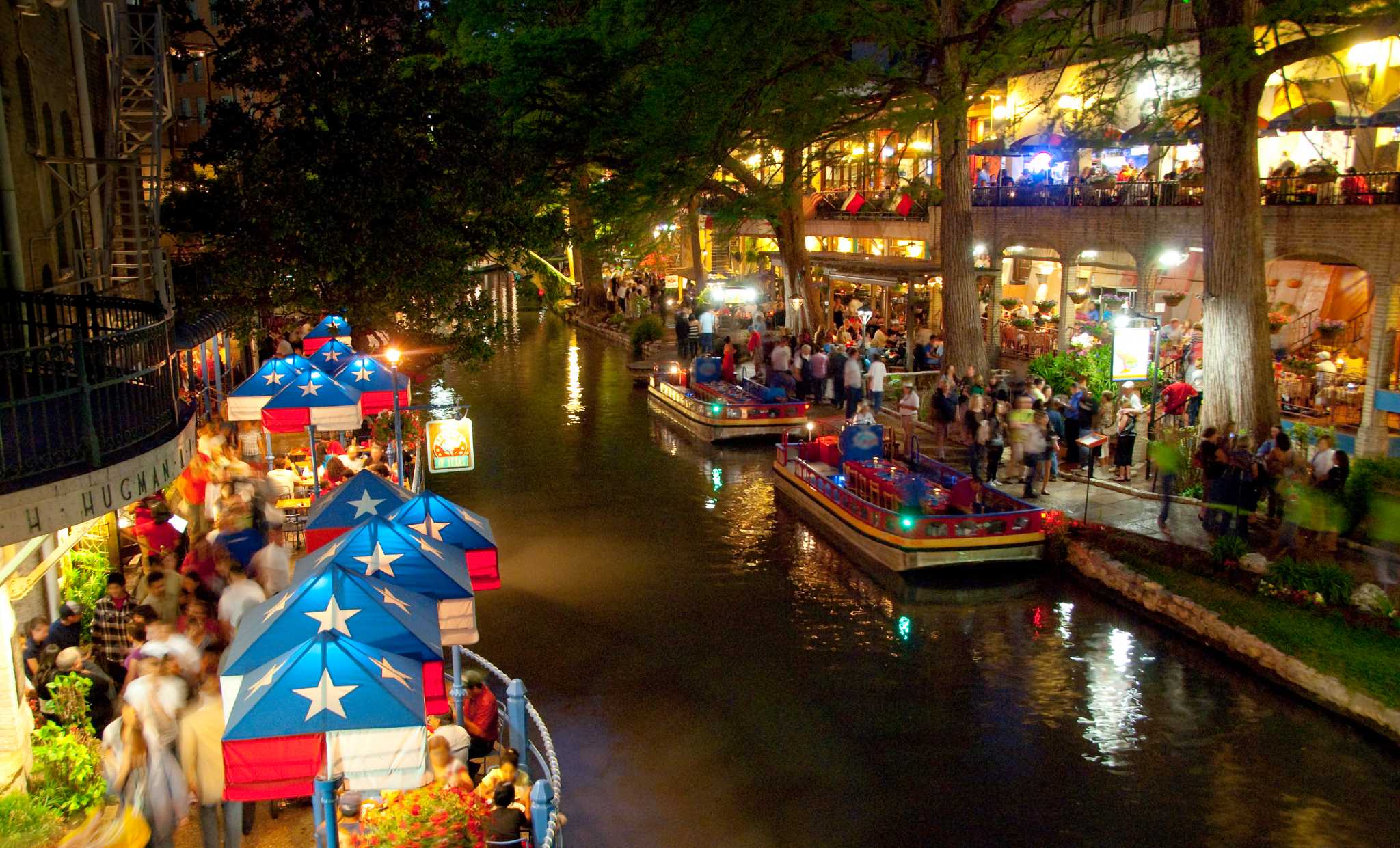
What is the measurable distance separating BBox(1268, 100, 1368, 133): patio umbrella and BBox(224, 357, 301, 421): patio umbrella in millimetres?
18828

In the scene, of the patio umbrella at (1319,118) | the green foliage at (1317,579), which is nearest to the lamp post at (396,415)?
the green foliage at (1317,579)

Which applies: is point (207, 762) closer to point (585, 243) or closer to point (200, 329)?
point (200, 329)

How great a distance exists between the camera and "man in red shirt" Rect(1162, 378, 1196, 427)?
2159 centimetres

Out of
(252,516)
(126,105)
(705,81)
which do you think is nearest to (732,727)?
(252,516)

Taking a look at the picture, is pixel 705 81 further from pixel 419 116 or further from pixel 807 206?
pixel 807 206

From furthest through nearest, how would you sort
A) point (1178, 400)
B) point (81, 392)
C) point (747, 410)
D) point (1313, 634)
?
point (747, 410) → point (1178, 400) → point (1313, 634) → point (81, 392)

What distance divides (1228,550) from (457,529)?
10.6m

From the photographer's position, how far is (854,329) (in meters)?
37.3

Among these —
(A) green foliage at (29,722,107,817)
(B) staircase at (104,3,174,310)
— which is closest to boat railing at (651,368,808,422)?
(B) staircase at (104,3,174,310)

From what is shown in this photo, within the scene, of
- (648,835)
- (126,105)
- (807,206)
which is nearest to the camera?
(648,835)

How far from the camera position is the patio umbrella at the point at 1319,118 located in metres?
20.0

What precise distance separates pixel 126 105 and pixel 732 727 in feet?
43.3

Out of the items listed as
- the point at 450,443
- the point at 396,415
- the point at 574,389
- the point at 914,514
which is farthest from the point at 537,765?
the point at 574,389

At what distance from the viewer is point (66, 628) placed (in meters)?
10.1
